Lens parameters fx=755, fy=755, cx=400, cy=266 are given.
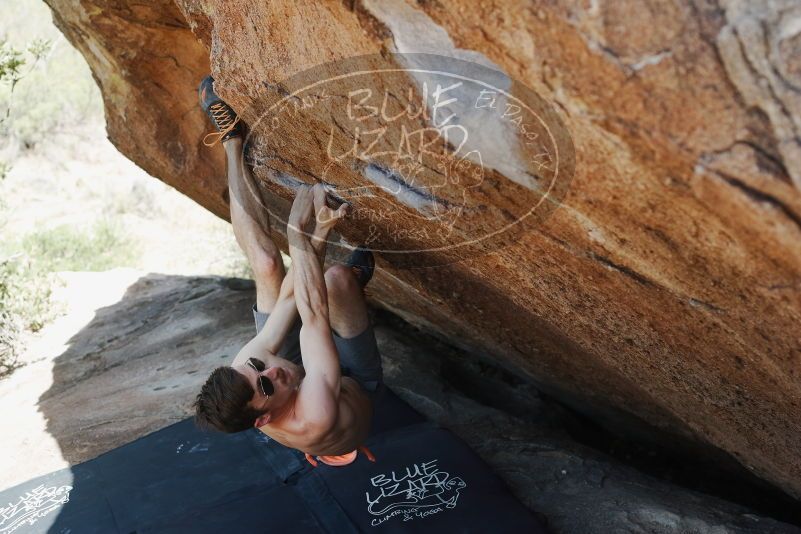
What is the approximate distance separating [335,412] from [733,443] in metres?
1.54

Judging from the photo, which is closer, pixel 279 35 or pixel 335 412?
pixel 279 35

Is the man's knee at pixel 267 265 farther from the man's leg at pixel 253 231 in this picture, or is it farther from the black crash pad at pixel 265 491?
the black crash pad at pixel 265 491

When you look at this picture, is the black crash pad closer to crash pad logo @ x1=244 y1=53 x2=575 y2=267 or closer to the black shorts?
the black shorts

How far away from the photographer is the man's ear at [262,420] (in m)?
2.42

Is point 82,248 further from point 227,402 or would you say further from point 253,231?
point 227,402

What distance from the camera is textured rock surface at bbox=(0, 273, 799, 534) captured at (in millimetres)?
2867

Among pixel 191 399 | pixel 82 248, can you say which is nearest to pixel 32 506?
pixel 191 399

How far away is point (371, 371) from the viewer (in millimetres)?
2998

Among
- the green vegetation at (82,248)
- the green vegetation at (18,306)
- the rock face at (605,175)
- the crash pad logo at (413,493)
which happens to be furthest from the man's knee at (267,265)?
the green vegetation at (82,248)

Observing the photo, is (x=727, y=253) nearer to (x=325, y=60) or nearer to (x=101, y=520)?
(x=325, y=60)

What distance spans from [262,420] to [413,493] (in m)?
0.79

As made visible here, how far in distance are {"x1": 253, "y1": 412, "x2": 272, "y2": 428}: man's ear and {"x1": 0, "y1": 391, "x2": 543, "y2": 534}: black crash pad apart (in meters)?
0.56

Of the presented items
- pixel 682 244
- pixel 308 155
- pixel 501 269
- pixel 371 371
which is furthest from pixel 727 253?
pixel 371 371

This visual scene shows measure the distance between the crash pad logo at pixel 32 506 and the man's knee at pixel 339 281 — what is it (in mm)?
1433
